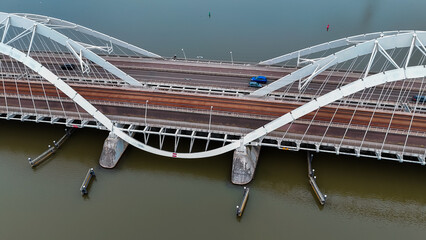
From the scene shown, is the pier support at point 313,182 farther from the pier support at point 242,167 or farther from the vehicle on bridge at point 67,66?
the vehicle on bridge at point 67,66

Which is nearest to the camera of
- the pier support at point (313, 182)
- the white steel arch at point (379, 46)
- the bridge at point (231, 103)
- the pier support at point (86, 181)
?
the white steel arch at point (379, 46)

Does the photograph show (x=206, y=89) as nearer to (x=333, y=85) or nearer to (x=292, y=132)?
(x=292, y=132)

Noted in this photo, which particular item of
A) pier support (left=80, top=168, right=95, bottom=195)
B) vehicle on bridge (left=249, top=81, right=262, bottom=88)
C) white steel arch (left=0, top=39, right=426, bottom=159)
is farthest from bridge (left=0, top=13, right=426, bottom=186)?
pier support (left=80, top=168, right=95, bottom=195)

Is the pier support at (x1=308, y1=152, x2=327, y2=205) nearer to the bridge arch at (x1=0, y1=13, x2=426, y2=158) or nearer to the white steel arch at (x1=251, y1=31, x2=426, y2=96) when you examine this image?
the bridge arch at (x1=0, y1=13, x2=426, y2=158)

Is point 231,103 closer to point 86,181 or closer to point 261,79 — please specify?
point 261,79

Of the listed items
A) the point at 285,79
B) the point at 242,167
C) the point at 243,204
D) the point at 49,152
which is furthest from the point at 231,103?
the point at 49,152

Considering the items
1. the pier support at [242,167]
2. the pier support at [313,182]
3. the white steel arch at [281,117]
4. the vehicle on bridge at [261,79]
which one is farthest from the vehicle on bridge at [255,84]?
the pier support at [242,167]

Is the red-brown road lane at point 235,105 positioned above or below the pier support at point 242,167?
above

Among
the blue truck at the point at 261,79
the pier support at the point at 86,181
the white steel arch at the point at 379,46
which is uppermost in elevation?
the white steel arch at the point at 379,46

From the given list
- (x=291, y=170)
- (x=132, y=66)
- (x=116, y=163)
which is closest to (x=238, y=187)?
(x=291, y=170)
